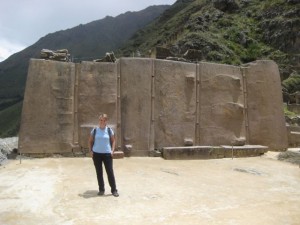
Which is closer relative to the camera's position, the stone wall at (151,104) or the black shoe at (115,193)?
the black shoe at (115,193)

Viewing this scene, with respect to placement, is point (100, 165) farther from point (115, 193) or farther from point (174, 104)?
point (174, 104)

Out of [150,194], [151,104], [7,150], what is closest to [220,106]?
[151,104]

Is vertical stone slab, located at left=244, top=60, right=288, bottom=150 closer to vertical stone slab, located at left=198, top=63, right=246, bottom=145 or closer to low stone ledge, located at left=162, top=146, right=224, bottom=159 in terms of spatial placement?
vertical stone slab, located at left=198, top=63, right=246, bottom=145

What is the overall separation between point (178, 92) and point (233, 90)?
74.5 inches

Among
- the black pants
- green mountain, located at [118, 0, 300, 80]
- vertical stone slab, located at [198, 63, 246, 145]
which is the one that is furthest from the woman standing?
green mountain, located at [118, 0, 300, 80]

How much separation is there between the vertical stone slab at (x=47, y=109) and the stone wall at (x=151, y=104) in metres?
0.02

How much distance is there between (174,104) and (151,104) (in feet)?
2.32

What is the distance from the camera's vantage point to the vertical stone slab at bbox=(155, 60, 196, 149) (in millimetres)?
12000

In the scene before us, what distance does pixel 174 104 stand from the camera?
12.2 m

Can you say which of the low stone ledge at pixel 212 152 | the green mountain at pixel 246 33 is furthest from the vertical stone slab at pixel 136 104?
the green mountain at pixel 246 33

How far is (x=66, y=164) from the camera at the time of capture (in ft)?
32.5

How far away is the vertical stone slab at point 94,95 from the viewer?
1127cm

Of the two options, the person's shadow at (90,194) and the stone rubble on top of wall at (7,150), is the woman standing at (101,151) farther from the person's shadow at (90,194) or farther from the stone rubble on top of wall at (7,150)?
the stone rubble on top of wall at (7,150)

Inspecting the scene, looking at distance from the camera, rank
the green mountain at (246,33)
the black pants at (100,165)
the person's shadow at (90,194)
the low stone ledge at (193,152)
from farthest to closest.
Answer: the green mountain at (246,33) < the low stone ledge at (193,152) < the black pants at (100,165) < the person's shadow at (90,194)
